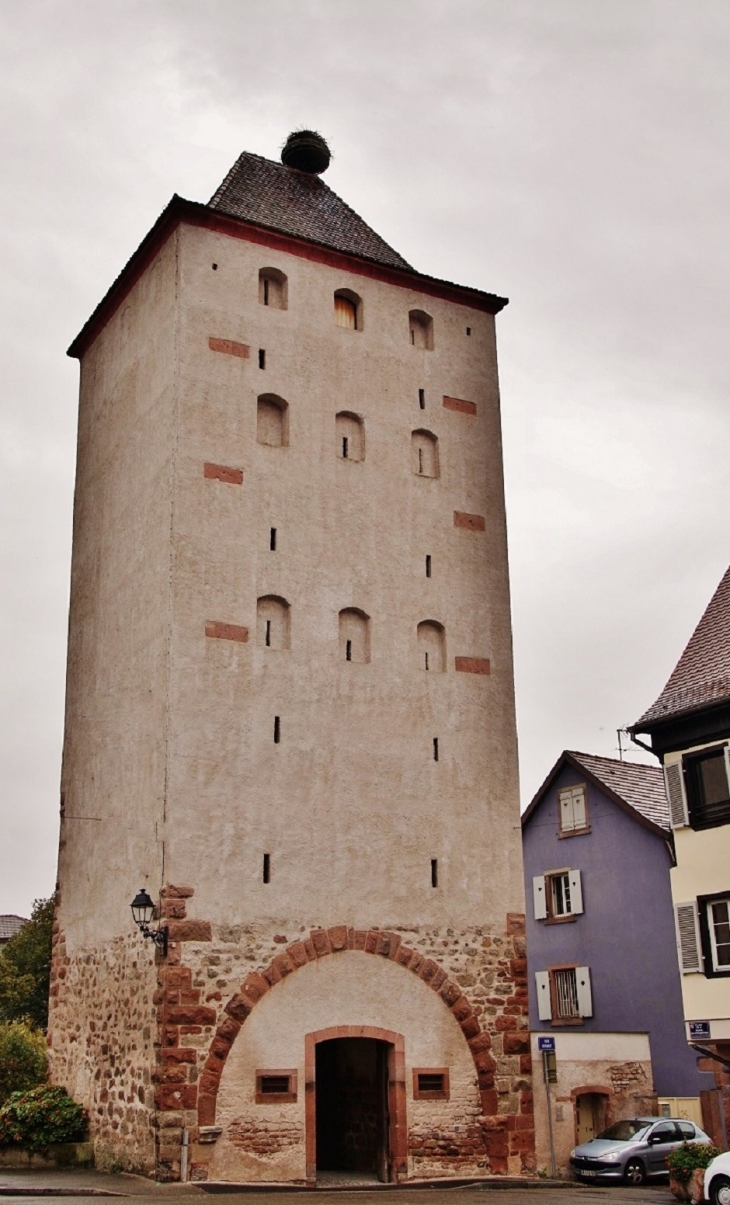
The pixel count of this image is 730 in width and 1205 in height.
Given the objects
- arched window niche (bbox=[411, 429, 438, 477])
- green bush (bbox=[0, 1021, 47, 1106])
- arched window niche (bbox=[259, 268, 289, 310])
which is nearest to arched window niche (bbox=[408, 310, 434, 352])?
arched window niche (bbox=[411, 429, 438, 477])

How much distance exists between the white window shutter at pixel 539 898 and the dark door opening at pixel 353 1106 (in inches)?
333

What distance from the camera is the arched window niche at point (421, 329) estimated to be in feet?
69.8

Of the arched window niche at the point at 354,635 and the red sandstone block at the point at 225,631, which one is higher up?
the arched window niche at the point at 354,635

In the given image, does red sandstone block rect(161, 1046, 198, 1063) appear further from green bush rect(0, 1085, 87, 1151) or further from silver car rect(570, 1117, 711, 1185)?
silver car rect(570, 1117, 711, 1185)

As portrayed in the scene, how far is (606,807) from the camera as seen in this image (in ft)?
85.0

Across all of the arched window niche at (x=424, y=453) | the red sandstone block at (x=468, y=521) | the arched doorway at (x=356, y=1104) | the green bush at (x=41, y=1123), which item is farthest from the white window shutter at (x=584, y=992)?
the green bush at (x=41, y=1123)

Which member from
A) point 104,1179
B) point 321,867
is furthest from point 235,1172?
point 321,867

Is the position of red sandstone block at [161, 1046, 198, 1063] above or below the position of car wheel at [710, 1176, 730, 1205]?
above

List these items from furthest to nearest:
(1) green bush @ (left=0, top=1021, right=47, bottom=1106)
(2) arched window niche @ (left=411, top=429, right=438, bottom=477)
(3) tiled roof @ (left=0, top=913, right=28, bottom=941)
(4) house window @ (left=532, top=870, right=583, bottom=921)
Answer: (3) tiled roof @ (left=0, top=913, right=28, bottom=941) < (1) green bush @ (left=0, top=1021, right=47, bottom=1106) < (4) house window @ (left=532, top=870, right=583, bottom=921) < (2) arched window niche @ (left=411, top=429, right=438, bottom=477)

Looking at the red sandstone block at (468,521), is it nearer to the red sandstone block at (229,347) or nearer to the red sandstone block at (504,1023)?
the red sandstone block at (229,347)

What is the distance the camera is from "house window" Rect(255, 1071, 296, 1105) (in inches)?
629

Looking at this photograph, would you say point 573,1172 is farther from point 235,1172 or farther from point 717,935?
point 235,1172

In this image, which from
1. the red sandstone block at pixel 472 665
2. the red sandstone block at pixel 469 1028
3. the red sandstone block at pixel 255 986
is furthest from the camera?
the red sandstone block at pixel 472 665

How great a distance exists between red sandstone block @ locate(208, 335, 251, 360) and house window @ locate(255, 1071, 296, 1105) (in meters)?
9.87
